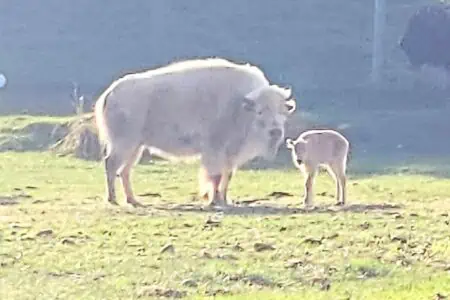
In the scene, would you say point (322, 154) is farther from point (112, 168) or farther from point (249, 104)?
point (112, 168)

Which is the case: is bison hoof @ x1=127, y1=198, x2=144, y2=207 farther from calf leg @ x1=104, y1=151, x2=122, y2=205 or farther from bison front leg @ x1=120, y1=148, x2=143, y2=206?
calf leg @ x1=104, y1=151, x2=122, y2=205

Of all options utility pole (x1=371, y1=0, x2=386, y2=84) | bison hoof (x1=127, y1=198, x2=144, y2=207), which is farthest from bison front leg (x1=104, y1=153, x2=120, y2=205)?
utility pole (x1=371, y1=0, x2=386, y2=84)

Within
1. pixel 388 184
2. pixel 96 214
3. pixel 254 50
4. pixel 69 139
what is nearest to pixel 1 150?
pixel 69 139

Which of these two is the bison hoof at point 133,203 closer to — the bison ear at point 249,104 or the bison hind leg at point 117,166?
the bison hind leg at point 117,166

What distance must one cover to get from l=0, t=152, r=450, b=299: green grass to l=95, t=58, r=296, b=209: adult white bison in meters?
0.68

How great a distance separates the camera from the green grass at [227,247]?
10352 millimetres

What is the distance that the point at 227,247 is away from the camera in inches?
494

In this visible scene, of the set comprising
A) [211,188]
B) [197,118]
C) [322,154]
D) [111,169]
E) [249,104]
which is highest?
[249,104]

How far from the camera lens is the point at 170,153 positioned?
59.9ft

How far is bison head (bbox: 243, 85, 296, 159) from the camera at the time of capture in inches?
697

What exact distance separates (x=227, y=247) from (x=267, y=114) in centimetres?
542

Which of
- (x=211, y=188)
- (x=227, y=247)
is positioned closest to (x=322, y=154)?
(x=211, y=188)

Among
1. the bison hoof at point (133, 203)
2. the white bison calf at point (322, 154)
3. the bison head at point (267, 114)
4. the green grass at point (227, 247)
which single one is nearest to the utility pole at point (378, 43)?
the green grass at point (227, 247)

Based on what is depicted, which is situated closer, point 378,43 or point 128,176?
point 128,176
